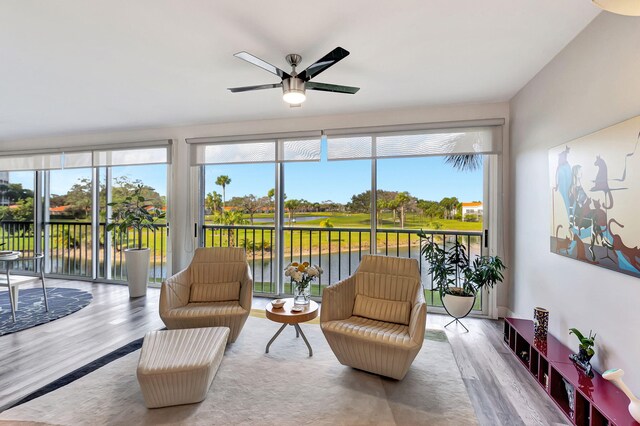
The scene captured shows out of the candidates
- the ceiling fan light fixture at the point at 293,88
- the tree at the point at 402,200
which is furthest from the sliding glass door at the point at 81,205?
the tree at the point at 402,200

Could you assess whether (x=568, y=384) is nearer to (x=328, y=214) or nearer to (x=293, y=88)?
(x=293, y=88)

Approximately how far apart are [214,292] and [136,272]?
194 cm

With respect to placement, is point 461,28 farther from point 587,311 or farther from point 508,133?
point 587,311

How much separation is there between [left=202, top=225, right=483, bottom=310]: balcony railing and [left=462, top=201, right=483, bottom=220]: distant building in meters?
0.20

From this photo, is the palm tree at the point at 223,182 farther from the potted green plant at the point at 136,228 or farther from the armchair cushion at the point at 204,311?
the armchair cushion at the point at 204,311

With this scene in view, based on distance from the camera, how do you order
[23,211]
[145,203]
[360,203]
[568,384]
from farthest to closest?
1. [23,211]
2. [145,203]
3. [360,203]
4. [568,384]

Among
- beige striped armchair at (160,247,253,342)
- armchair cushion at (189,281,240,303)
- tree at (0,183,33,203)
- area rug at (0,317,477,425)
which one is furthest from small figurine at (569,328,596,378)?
tree at (0,183,33,203)

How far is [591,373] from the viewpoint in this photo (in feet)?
5.99

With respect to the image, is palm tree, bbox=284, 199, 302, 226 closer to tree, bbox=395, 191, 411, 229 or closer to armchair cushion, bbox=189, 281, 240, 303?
tree, bbox=395, 191, 411, 229

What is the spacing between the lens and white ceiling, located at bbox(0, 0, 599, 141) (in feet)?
6.10

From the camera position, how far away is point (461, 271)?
10.7 feet

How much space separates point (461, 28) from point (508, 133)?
1809 millimetres

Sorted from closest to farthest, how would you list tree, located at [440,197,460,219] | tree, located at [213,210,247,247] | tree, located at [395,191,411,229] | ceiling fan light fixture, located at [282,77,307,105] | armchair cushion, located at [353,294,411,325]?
ceiling fan light fixture, located at [282,77,307,105], armchair cushion, located at [353,294,411,325], tree, located at [440,197,460,219], tree, located at [395,191,411,229], tree, located at [213,210,247,247]

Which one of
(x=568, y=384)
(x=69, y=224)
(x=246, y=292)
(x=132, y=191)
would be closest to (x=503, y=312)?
(x=568, y=384)
